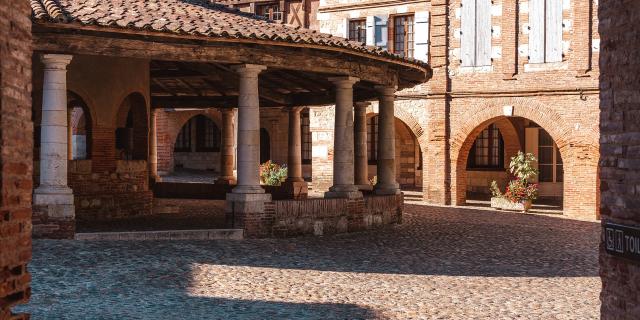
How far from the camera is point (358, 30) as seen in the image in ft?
83.4

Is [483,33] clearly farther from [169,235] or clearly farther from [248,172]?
[169,235]

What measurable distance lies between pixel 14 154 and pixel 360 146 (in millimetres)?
14423

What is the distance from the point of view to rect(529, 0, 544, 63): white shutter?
21875mm

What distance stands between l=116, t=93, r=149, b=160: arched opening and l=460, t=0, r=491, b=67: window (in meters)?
10.6

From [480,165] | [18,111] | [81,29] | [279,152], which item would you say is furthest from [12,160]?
[279,152]

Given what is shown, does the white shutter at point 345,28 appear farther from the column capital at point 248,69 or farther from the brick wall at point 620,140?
the brick wall at point 620,140

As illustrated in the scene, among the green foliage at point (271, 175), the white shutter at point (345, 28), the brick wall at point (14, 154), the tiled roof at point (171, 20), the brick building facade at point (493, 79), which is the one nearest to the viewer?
the brick wall at point (14, 154)

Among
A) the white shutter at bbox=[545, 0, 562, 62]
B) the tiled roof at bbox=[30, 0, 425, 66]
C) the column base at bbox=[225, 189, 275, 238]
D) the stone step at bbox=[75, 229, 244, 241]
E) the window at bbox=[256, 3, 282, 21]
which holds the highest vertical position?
the window at bbox=[256, 3, 282, 21]

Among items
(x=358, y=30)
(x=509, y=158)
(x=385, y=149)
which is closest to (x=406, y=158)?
(x=509, y=158)

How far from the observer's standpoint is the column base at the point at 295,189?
19531 mm

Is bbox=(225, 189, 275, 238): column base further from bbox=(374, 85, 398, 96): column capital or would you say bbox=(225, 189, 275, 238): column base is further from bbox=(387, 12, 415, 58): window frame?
bbox=(387, 12, 415, 58): window frame

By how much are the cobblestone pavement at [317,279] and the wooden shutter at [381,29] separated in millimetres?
11695

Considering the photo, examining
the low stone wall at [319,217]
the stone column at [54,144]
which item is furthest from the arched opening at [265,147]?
the stone column at [54,144]

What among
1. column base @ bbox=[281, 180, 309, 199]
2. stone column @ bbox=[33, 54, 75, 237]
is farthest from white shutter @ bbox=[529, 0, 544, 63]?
stone column @ bbox=[33, 54, 75, 237]
